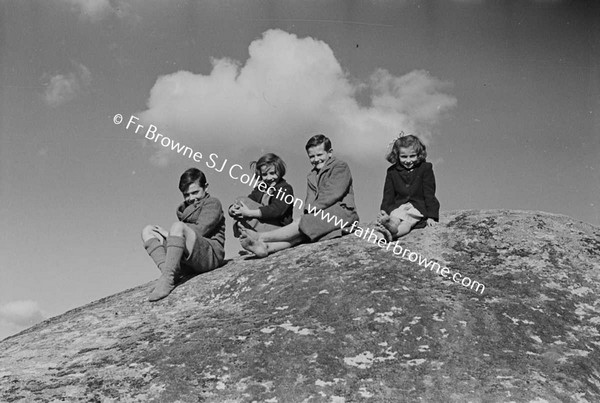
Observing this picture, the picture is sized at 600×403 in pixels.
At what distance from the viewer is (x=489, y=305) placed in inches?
174

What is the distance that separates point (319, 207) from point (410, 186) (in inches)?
46.6

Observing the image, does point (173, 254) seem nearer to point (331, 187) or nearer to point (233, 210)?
point (233, 210)

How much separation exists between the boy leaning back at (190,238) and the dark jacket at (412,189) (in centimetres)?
218

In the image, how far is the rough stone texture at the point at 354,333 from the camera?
3500 mm

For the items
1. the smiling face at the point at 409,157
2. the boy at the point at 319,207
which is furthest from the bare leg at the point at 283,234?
the smiling face at the point at 409,157

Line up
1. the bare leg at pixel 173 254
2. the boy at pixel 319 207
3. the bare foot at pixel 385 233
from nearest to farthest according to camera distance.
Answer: the bare leg at pixel 173 254 → the bare foot at pixel 385 233 → the boy at pixel 319 207

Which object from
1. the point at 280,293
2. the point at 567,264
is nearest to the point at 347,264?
the point at 280,293

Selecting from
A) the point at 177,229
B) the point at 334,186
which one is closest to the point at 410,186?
the point at 334,186

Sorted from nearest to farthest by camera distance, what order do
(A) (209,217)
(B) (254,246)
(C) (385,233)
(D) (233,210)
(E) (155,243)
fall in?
1. (C) (385,233)
2. (B) (254,246)
3. (E) (155,243)
4. (A) (209,217)
5. (D) (233,210)

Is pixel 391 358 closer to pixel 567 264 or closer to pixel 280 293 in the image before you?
pixel 280 293

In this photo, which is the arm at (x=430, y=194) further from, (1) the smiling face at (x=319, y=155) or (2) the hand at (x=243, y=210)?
(2) the hand at (x=243, y=210)

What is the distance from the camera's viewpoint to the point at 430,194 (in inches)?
271

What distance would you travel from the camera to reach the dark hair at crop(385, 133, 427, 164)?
738 cm

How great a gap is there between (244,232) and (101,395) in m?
3.14
